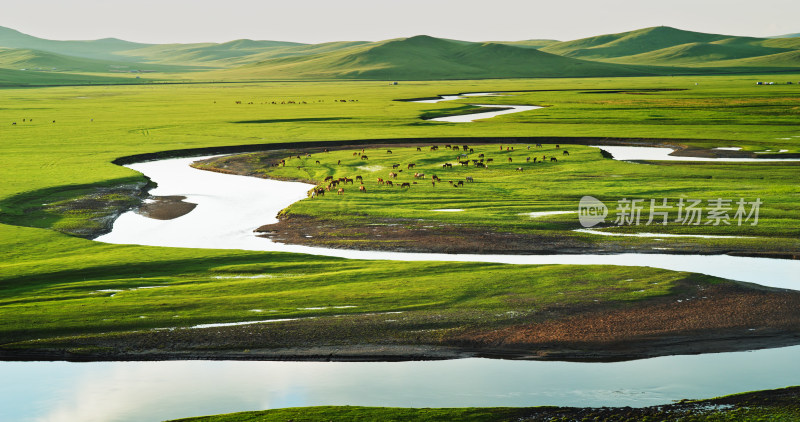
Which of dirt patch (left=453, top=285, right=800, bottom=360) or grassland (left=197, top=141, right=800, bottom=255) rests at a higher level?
grassland (left=197, top=141, right=800, bottom=255)

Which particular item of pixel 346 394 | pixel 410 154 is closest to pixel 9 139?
pixel 410 154

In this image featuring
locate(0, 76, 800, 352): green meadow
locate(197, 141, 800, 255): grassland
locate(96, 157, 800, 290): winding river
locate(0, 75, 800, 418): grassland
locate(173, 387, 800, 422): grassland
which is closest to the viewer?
locate(173, 387, 800, 422): grassland

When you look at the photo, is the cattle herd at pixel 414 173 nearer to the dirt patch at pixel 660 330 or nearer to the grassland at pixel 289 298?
the grassland at pixel 289 298

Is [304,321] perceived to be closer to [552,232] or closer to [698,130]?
[552,232]

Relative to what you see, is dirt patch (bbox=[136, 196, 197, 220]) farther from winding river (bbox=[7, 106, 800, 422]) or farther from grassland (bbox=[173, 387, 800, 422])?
grassland (bbox=[173, 387, 800, 422])

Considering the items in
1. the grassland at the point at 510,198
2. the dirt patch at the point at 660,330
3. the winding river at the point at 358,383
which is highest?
the grassland at the point at 510,198

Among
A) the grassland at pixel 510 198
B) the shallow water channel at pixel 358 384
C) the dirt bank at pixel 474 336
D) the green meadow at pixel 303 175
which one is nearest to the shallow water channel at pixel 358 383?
the shallow water channel at pixel 358 384

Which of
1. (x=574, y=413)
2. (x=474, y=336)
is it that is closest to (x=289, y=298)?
(x=474, y=336)

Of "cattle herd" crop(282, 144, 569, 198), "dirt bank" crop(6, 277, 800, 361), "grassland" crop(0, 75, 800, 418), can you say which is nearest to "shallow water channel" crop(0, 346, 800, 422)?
"dirt bank" crop(6, 277, 800, 361)
